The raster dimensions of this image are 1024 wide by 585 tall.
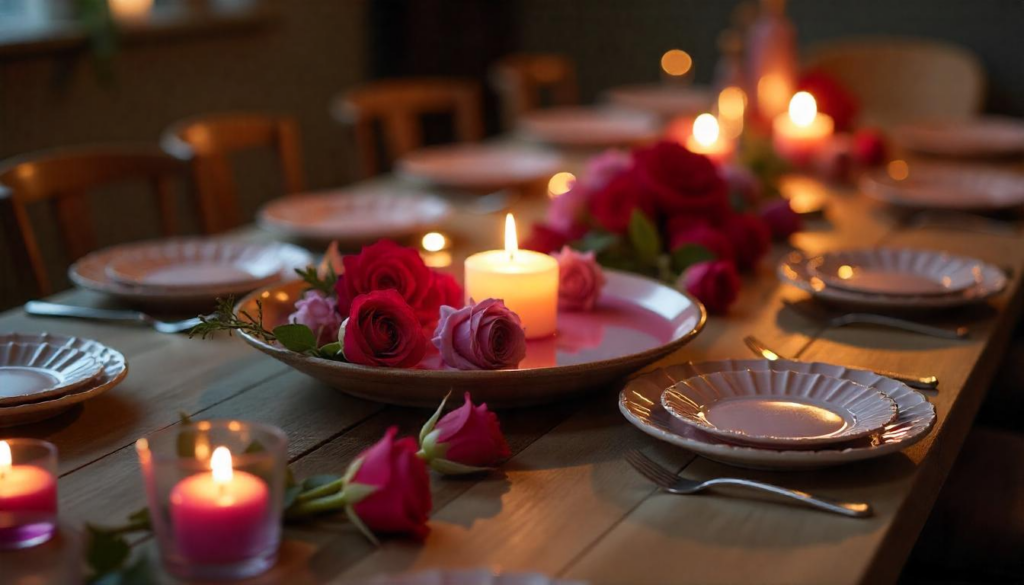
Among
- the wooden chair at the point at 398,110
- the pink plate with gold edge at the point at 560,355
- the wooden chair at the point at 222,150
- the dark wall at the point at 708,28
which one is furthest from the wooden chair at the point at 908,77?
the pink plate with gold edge at the point at 560,355

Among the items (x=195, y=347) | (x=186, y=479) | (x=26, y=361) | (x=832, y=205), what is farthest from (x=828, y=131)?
(x=186, y=479)

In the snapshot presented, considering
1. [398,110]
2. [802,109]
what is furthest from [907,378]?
[398,110]

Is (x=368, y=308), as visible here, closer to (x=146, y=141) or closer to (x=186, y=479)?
(x=186, y=479)

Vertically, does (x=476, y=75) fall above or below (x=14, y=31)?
below

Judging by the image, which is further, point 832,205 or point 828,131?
point 828,131

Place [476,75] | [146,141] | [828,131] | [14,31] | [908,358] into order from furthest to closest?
1. [476,75]
2. [146,141]
3. [14,31]
4. [828,131]
5. [908,358]

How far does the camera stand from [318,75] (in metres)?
4.11

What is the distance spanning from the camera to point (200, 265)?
5.28 ft

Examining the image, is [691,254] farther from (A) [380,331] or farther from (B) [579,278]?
(A) [380,331]

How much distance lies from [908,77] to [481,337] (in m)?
2.92

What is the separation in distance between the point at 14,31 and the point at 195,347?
214 cm

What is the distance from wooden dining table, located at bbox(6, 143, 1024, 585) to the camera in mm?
800

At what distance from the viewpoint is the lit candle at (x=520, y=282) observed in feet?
3.78

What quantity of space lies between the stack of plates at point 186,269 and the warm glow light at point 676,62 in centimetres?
283
